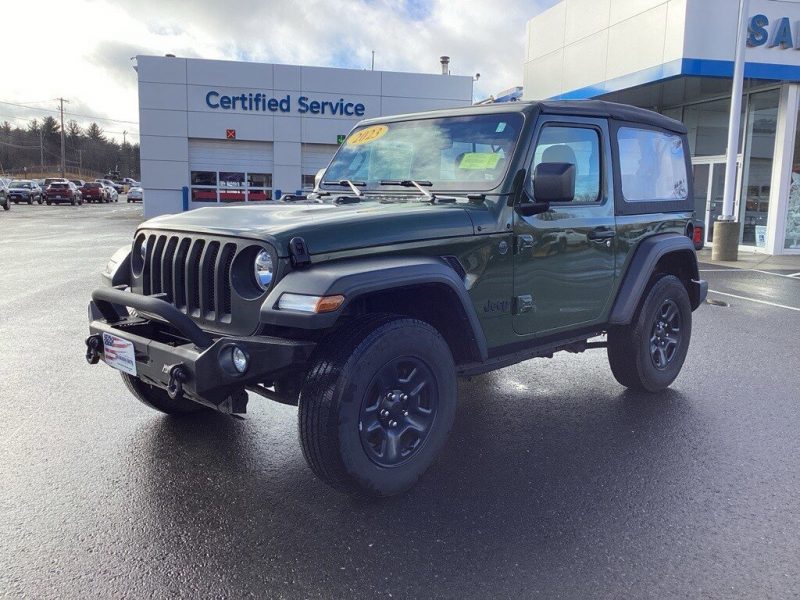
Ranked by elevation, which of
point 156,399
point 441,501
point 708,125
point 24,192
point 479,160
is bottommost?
point 441,501

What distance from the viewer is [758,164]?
16516mm

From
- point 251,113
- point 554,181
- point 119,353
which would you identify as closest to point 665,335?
point 554,181

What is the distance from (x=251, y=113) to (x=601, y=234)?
88.0 feet

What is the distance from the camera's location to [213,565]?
2.81 meters

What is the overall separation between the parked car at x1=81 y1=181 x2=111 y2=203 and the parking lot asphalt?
47061 millimetres

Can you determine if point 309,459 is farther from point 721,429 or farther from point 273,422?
point 721,429

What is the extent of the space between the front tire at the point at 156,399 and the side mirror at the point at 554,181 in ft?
8.52

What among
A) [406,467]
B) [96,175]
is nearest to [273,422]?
[406,467]

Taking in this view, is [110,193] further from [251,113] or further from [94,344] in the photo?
[94,344]

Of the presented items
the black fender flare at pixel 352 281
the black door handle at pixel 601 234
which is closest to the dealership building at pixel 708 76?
the black door handle at pixel 601 234

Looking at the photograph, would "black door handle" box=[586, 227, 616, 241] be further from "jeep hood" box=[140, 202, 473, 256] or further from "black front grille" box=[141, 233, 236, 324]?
"black front grille" box=[141, 233, 236, 324]

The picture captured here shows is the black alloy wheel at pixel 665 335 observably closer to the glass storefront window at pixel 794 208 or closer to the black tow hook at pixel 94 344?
the black tow hook at pixel 94 344

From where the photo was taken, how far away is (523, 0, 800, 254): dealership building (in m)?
14.5

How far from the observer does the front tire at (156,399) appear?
4246 millimetres
